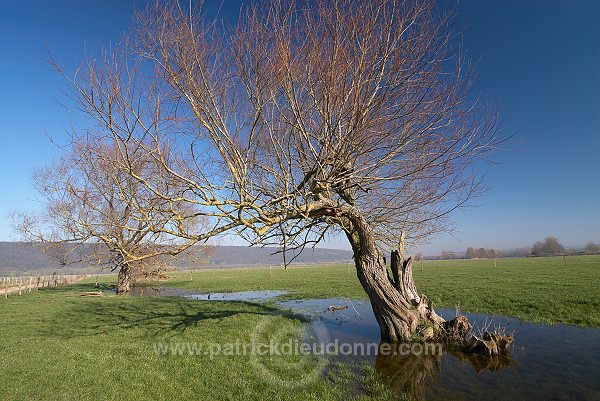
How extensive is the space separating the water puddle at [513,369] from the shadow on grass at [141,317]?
5387mm

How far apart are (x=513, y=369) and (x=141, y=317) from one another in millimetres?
13167

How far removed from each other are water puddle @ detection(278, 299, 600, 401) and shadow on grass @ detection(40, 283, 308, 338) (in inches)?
212

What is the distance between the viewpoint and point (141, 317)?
1381cm

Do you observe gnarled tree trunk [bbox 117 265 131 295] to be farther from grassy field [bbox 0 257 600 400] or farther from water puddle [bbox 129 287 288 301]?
grassy field [bbox 0 257 600 400]

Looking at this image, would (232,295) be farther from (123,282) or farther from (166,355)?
(166,355)

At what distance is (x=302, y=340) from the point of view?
32.7ft

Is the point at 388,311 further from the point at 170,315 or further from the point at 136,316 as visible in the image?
the point at 136,316

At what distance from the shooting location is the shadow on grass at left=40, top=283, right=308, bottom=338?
1123cm

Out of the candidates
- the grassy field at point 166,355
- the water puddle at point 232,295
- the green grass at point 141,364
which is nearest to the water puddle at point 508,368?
the grassy field at point 166,355

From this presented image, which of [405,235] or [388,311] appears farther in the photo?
[405,235]

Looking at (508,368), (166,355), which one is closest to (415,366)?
(508,368)

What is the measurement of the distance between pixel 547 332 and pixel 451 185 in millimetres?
5646

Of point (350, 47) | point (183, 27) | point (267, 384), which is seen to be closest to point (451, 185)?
point (350, 47)

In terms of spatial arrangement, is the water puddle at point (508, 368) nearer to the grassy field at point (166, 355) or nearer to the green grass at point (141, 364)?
the grassy field at point (166, 355)
